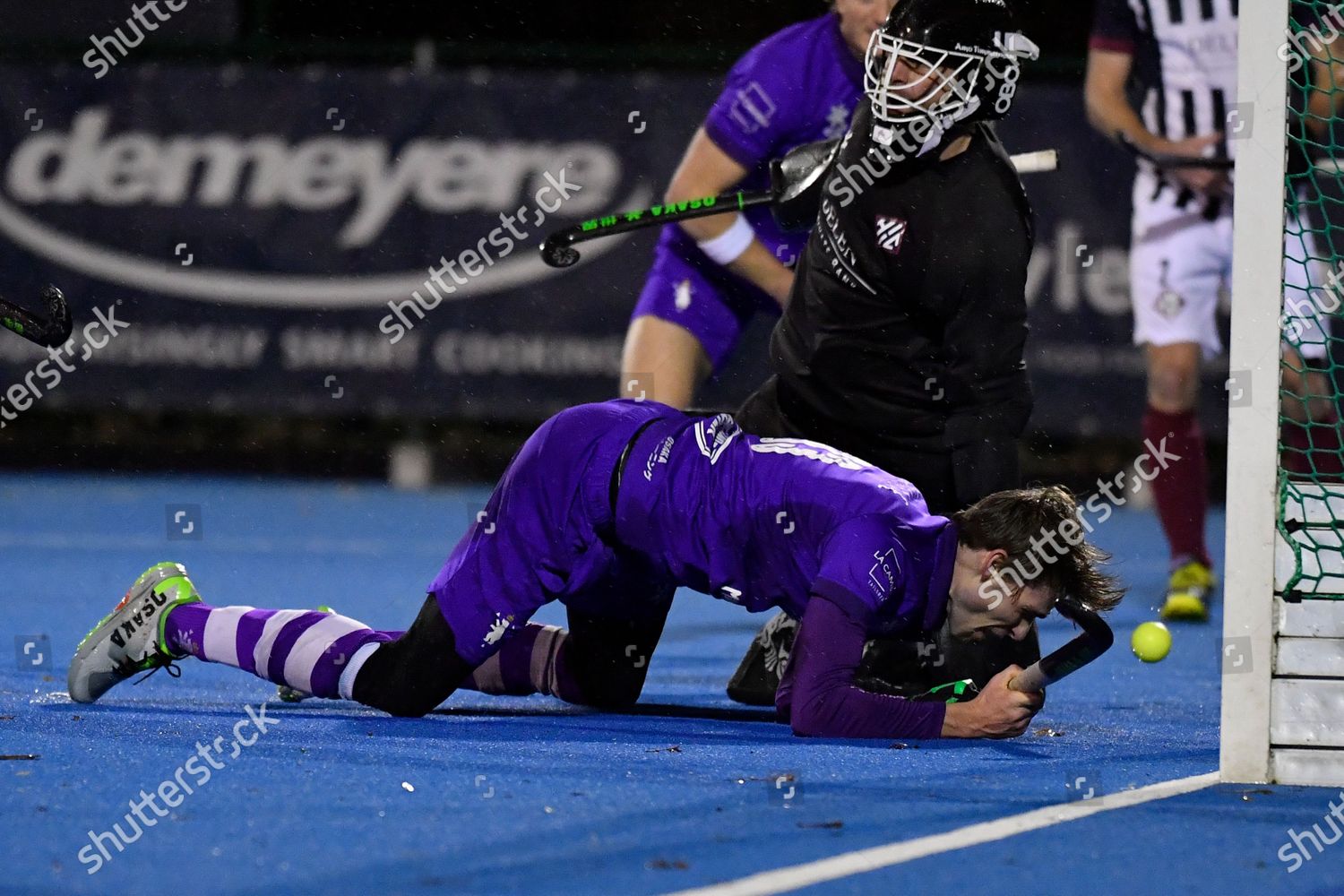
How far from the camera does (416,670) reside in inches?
159

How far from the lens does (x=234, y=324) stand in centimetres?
994

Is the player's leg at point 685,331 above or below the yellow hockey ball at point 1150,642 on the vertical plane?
above

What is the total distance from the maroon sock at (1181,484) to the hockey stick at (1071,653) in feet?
9.09

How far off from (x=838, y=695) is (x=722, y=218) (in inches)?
78.5

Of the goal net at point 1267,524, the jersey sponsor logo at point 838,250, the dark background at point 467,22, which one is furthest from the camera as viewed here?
the dark background at point 467,22

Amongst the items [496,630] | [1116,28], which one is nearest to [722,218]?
[496,630]

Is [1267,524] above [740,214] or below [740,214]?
below

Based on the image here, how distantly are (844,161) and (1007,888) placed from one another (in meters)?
2.26

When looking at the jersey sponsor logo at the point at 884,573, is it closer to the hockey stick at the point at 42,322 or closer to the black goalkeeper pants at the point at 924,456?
the black goalkeeper pants at the point at 924,456

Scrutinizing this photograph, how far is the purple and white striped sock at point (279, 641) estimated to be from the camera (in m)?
4.13

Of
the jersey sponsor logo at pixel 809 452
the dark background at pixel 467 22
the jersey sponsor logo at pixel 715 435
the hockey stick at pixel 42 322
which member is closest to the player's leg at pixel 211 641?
the hockey stick at pixel 42 322

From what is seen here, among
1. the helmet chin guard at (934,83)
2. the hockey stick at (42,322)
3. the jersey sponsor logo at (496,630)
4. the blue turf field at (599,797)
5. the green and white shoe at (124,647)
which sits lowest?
the blue turf field at (599,797)

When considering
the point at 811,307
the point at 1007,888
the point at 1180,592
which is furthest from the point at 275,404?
the point at 1007,888

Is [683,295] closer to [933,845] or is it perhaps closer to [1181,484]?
[1181,484]
